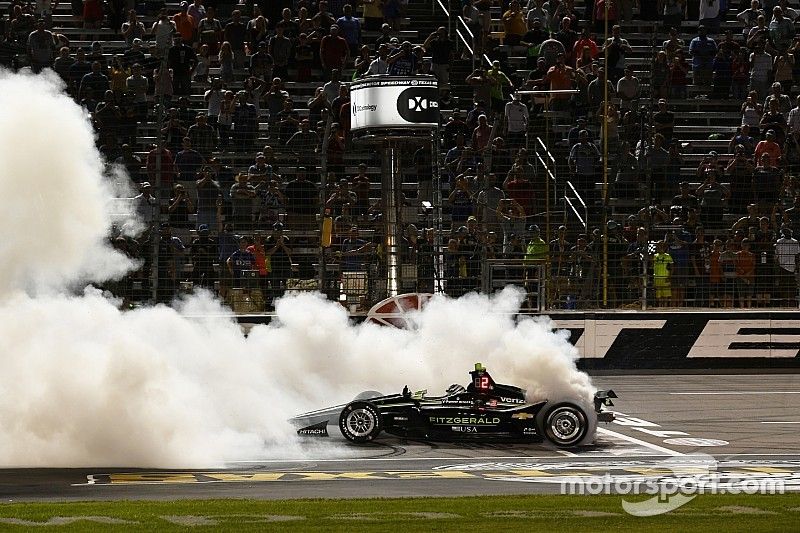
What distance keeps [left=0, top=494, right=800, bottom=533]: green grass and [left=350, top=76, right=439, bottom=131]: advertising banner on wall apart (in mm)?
9276

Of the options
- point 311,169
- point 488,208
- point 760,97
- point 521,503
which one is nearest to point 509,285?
point 488,208

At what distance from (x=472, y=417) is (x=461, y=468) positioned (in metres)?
1.47

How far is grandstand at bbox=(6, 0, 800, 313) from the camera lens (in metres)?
23.1

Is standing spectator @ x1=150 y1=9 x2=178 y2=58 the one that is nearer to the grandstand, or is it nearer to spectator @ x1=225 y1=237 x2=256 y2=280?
the grandstand

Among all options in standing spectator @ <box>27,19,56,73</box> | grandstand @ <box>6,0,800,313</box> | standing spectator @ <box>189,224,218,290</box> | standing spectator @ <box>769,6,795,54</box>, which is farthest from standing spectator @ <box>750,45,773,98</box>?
standing spectator @ <box>27,19,56,73</box>

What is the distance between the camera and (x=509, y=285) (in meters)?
23.5

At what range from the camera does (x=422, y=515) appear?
11.6 metres

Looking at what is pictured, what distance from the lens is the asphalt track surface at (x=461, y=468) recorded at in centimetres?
1293

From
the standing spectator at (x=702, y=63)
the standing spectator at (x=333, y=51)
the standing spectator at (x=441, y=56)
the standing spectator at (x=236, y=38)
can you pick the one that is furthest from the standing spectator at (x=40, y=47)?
the standing spectator at (x=702, y=63)

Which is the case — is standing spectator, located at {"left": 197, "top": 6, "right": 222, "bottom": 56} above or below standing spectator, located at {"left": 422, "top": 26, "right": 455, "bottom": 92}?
above

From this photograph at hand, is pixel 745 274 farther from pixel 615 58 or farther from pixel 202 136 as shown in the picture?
pixel 202 136
